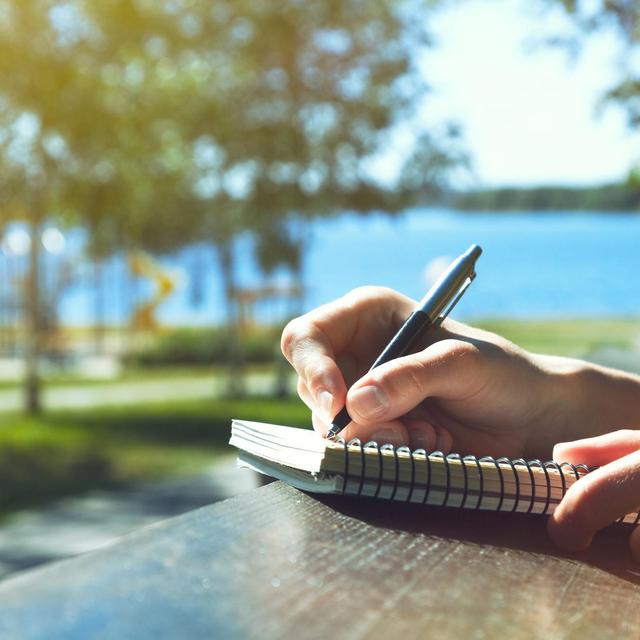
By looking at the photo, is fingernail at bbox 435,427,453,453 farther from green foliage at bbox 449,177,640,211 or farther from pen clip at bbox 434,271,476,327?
green foliage at bbox 449,177,640,211

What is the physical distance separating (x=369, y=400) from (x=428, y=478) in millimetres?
131

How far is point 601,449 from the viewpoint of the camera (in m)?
0.93

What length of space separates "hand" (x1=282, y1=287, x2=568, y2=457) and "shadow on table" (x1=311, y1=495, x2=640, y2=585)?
0.42ft

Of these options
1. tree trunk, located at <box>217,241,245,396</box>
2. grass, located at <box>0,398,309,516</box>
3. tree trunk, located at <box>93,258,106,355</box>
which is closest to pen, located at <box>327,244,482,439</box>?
grass, located at <box>0,398,309,516</box>

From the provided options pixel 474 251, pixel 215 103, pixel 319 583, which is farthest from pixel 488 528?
pixel 215 103

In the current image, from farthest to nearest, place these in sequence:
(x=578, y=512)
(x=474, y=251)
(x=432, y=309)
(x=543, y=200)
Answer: (x=543, y=200)
(x=474, y=251)
(x=432, y=309)
(x=578, y=512)

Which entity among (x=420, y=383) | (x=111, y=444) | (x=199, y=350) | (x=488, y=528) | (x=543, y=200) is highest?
(x=543, y=200)

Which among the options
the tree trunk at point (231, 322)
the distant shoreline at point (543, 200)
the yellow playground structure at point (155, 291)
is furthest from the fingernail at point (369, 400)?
the yellow playground structure at point (155, 291)

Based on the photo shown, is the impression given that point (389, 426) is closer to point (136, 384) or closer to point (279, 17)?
point (279, 17)

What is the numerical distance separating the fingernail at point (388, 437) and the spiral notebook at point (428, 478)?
109 mm

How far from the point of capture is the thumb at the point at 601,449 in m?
0.93

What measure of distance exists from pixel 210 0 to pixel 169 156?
1.90 metres

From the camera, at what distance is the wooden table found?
0.48 meters

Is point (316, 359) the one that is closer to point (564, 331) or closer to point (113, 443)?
point (113, 443)
